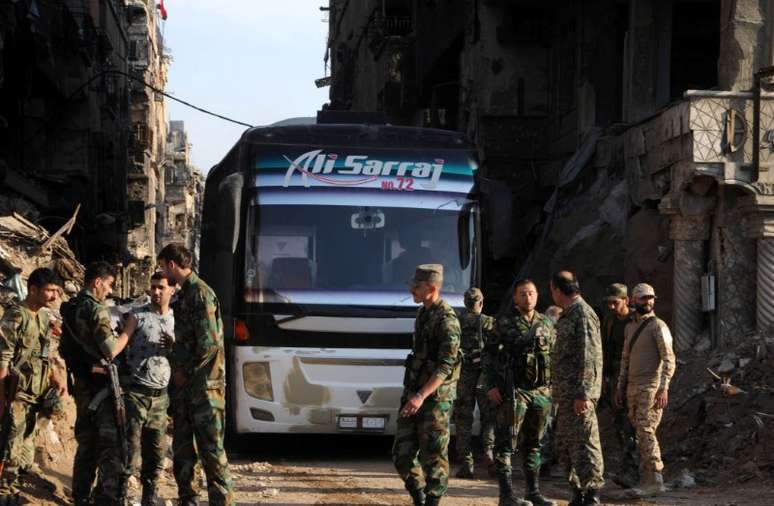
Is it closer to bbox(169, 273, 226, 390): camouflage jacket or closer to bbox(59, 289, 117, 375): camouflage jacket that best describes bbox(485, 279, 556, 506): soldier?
bbox(169, 273, 226, 390): camouflage jacket

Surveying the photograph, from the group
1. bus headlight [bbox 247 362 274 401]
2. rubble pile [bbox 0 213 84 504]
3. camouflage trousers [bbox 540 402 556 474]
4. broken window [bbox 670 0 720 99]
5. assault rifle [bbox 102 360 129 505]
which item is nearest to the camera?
assault rifle [bbox 102 360 129 505]

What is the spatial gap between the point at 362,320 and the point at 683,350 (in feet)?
14.8

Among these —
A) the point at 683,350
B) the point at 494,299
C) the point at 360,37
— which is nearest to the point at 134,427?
the point at 683,350

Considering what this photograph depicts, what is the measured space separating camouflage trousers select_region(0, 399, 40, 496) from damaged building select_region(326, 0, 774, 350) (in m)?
5.68

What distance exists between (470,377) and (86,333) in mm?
4896

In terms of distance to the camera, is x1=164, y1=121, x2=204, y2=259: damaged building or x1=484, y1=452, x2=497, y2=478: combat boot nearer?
x1=484, y1=452, x2=497, y2=478: combat boot

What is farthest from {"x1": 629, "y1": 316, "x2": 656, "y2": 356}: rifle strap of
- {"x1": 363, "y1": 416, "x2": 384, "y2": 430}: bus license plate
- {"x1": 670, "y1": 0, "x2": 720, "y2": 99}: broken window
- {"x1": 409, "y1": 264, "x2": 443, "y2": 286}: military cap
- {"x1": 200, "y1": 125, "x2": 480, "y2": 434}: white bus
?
{"x1": 670, "y1": 0, "x2": 720, "y2": 99}: broken window

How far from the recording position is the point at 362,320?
495 inches

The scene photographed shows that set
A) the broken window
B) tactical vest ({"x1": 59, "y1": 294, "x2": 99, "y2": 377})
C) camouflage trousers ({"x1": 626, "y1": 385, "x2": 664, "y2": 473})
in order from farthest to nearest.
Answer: the broken window
camouflage trousers ({"x1": 626, "y1": 385, "x2": 664, "y2": 473})
tactical vest ({"x1": 59, "y1": 294, "x2": 99, "y2": 377})

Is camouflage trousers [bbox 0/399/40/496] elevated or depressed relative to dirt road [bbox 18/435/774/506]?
elevated

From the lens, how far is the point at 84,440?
829cm

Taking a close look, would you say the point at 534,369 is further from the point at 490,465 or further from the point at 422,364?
the point at 490,465

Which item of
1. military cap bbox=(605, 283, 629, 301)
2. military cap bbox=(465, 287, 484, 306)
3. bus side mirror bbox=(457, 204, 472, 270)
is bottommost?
military cap bbox=(465, 287, 484, 306)

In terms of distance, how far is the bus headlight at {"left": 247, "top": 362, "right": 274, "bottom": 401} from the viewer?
12453 millimetres
